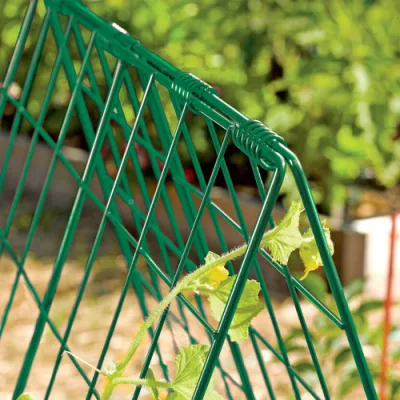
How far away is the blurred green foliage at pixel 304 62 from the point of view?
338 cm

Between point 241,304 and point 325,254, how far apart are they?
0.15 m

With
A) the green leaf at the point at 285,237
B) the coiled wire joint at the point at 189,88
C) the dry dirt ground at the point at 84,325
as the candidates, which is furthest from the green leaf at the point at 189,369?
the dry dirt ground at the point at 84,325

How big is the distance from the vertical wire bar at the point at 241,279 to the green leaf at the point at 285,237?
7 cm

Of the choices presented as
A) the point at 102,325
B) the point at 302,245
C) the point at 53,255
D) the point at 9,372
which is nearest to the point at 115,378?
the point at 302,245

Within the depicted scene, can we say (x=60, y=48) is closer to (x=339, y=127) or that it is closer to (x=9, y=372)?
(x=9, y=372)

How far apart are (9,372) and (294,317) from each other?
1.25 meters

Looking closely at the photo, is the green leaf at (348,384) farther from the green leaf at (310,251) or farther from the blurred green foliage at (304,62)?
the blurred green foliage at (304,62)

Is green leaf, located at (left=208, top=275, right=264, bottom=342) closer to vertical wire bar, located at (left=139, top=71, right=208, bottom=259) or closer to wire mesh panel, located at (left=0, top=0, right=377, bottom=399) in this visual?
wire mesh panel, located at (left=0, top=0, right=377, bottom=399)

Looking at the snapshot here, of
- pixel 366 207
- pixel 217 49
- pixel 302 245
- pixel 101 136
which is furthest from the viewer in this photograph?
pixel 366 207

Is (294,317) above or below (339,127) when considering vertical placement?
below

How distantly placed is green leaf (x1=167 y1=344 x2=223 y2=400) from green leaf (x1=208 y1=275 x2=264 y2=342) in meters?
0.05

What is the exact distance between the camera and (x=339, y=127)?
12.0 ft

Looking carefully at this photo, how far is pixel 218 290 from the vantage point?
85 centimetres

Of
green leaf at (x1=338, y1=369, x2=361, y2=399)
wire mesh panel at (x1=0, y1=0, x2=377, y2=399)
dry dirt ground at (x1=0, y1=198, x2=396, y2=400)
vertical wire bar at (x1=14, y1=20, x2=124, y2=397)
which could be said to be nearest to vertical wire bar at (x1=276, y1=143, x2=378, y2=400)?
wire mesh panel at (x1=0, y1=0, x2=377, y2=399)
